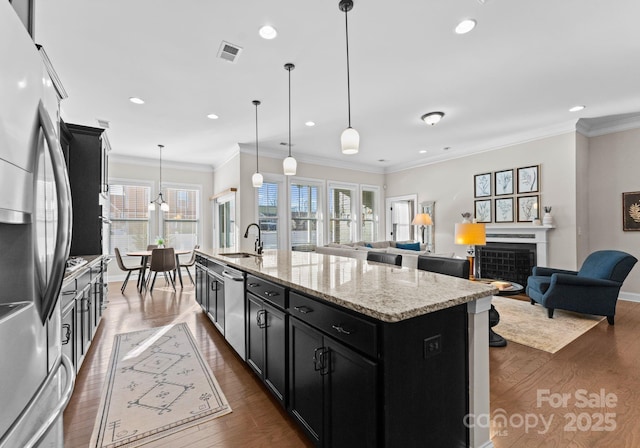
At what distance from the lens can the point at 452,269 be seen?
7.79 ft

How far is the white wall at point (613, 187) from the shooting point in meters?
4.68

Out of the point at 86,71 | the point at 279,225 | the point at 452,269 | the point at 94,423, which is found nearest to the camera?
the point at 94,423

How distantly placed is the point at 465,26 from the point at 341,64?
Answer: 1142 millimetres

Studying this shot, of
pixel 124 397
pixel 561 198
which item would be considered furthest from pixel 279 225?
pixel 561 198

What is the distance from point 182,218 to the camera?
748 cm

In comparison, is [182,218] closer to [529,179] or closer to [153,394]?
[153,394]

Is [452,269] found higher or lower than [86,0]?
lower

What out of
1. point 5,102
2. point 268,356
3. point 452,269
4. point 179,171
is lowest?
point 268,356

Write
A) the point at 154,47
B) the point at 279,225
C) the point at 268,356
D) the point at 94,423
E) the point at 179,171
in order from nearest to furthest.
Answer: the point at 94,423 → the point at 268,356 → the point at 154,47 → the point at 279,225 → the point at 179,171

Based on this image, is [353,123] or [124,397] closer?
[124,397]

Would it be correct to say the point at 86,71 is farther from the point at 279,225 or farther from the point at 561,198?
the point at 561,198

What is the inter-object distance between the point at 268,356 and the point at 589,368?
2639 mm

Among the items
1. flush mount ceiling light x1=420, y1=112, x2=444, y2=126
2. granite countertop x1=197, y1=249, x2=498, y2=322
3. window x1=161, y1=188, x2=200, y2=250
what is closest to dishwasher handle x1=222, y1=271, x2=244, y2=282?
granite countertop x1=197, y1=249, x2=498, y2=322

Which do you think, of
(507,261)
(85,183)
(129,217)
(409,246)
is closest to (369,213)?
(409,246)
